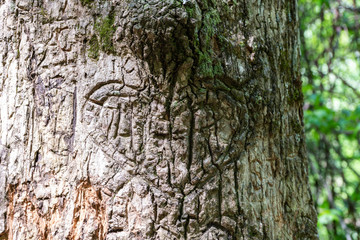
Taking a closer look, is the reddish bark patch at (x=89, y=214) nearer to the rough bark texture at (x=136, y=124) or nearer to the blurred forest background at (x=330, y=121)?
the rough bark texture at (x=136, y=124)

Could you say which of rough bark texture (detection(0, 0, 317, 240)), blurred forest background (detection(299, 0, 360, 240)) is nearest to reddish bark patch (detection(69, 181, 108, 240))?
rough bark texture (detection(0, 0, 317, 240))

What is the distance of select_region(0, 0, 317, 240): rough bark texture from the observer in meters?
0.88

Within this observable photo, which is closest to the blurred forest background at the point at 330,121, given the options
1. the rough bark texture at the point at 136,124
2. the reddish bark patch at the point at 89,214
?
the rough bark texture at the point at 136,124

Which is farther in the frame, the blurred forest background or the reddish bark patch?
the blurred forest background

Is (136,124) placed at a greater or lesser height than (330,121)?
lesser

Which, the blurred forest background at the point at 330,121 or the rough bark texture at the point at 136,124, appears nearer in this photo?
the rough bark texture at the point at 136,124

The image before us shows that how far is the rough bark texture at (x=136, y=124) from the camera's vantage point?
88 cm

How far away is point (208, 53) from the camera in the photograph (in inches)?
36.7

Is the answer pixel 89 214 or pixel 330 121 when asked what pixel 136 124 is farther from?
pixel 330 121

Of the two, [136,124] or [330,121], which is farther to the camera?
[330,121]

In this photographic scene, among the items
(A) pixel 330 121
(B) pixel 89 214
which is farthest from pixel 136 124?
(A) pixel 330 121

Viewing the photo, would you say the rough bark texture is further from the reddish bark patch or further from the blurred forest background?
the blurred forest background

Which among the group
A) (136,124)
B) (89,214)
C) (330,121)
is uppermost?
(330,121)

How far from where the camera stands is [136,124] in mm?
912
